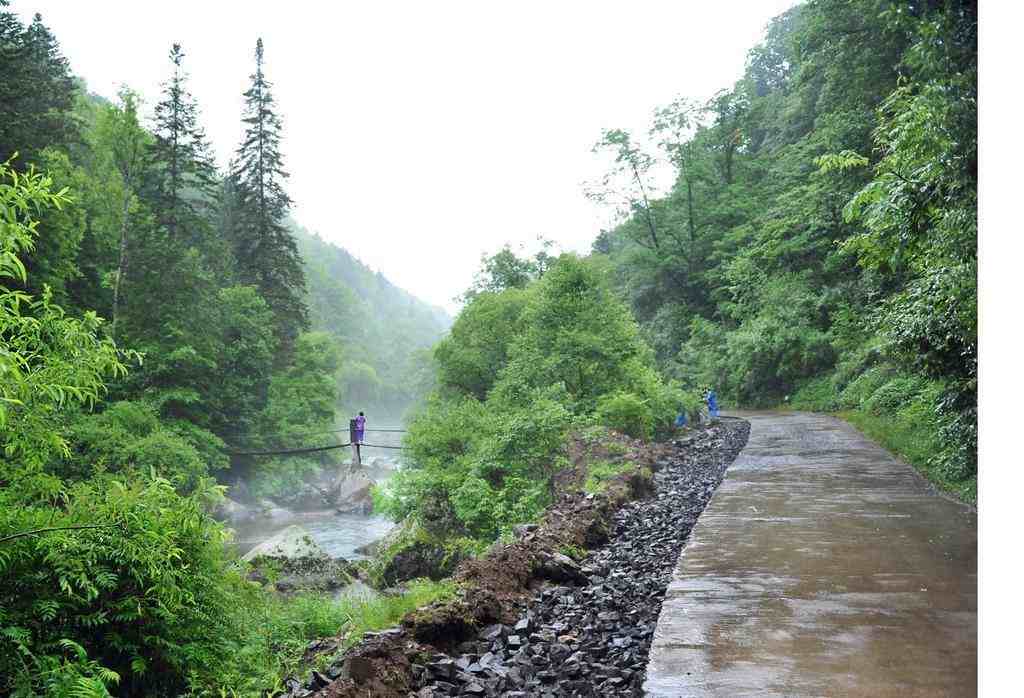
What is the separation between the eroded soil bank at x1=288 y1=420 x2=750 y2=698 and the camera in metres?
2.57

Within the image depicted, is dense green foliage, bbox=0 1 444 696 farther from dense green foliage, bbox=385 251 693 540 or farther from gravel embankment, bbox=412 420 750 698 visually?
dense green foliage, bbox=385 251 693 540

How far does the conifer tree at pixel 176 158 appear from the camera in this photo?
1853 centimetres

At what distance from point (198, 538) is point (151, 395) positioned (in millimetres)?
10558

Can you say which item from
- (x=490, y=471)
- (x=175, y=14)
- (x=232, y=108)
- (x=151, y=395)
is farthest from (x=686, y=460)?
(x=232, y=108)

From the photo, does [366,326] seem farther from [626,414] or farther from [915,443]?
[915,443]

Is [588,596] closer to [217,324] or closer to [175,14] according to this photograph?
[175,14]

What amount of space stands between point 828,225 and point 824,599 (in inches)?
578

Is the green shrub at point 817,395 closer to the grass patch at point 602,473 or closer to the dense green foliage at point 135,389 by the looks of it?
the grass patch at point 602,473

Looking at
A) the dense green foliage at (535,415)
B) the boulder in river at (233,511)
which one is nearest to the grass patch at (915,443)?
the dense green foliage at (535,415)

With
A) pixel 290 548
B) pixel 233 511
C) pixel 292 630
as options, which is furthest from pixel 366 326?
pixel 292 630

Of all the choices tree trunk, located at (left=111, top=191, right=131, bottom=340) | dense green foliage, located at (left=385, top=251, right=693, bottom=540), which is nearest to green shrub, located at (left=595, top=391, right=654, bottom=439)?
dense green foliage, located at (left=385, top=251, right=693, bottom=540)

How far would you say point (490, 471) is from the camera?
28.2 ft

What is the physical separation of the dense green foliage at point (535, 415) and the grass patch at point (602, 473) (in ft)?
2.41

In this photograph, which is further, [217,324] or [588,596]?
[217,324]
